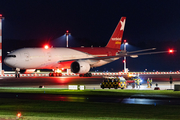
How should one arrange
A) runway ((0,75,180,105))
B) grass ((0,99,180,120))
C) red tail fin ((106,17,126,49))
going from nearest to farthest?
grass ((0,99,180,120)) → runway ((0,75,180,105)) → red tail fin ((106,17,126,49))

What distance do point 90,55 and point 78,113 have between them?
131 ft

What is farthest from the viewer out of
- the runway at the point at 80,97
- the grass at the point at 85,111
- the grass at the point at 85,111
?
the runway at the point at 80,97

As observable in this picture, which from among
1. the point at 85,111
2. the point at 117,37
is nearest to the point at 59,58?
the point at 117,37

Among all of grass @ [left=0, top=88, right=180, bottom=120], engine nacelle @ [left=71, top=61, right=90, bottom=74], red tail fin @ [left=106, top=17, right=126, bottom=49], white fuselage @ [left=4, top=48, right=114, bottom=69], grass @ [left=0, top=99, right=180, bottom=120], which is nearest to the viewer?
grass @ [left=0, top=88, right=180, bottom=120]

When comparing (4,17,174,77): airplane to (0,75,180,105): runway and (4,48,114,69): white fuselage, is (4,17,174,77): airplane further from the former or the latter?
Result: (0,75,180,105): runway

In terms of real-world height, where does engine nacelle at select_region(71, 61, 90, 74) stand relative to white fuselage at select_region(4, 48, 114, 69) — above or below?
below

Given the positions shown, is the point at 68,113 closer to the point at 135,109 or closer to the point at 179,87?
the point at 135,109

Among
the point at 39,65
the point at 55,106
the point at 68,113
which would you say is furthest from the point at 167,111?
the point at 39,65

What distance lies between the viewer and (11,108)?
63.3 ft

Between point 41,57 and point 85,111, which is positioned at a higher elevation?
point 41,57

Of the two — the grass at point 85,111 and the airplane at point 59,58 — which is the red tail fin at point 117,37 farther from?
the grass at point 85,111

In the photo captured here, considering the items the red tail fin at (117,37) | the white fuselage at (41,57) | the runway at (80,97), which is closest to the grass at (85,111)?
the runway at (80,97)

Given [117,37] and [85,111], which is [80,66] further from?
[85,111]

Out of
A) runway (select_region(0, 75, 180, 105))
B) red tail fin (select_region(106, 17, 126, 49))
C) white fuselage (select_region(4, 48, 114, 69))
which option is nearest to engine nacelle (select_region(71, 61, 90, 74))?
white fuselage (select_region(4, 48, 114, 69))
